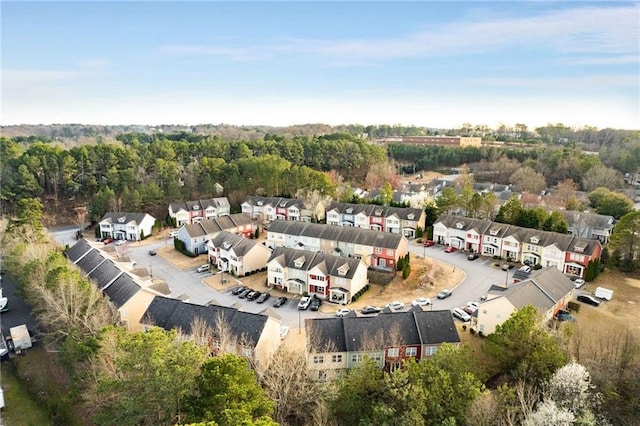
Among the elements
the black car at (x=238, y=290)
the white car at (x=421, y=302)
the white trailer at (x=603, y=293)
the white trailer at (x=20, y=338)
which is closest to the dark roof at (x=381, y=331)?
the white car at (x=421, y=302)

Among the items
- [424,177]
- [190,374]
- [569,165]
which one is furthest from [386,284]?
→ [424,177]

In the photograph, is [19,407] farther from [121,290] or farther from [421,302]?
[421,302]

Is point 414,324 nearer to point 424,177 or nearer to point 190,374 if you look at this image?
point 190,374

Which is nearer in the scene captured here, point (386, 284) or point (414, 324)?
point (414, 324)

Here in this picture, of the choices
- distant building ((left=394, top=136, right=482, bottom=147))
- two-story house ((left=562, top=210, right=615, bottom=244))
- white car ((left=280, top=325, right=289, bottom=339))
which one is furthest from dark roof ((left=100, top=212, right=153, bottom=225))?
distant building ((left=394, top=136, right=482, bottom=147))

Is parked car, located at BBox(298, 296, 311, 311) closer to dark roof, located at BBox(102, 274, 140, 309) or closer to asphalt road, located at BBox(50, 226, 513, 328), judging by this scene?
asphalt road, located at BBox(50, 226, 513, 328)

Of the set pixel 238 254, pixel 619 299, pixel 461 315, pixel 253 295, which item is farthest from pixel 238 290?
pixel 619 299

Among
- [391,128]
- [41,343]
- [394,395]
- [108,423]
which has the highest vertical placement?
[391,128]

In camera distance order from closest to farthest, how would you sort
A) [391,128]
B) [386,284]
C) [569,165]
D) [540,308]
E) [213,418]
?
1. [213,418]
2. [540,308]
3. [386,284]
4. [569,165]
5. [391,128]
